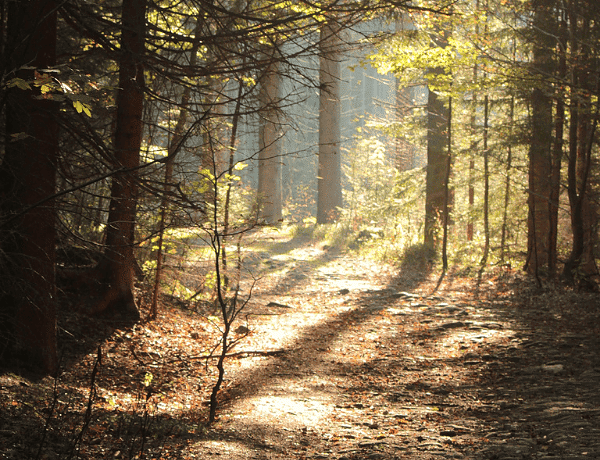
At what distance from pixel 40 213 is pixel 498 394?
5.08m

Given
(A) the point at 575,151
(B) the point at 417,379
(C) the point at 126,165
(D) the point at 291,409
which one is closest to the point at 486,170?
(A) the point at 575,151

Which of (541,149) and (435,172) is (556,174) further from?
(435,172)

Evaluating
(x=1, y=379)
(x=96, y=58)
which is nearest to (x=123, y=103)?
(x=96, y=58)

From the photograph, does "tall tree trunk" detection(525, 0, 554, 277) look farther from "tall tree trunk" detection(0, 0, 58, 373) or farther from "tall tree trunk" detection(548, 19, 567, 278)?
"tall tree trunk" detection(0, 0, 58, 373)

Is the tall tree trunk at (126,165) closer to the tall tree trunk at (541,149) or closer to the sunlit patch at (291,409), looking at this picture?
the sunlit patch at (291,409)

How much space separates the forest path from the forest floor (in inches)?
1.0

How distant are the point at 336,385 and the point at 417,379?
1.05 m

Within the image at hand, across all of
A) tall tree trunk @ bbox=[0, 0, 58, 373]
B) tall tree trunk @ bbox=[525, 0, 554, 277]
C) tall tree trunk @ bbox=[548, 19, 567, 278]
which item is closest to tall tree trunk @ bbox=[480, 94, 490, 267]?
tall tree trunk @ bbox=[525, 0, 554, 277]

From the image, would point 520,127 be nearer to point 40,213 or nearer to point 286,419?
point 286,419

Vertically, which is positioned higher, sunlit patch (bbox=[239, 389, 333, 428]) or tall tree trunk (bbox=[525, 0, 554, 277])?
tall tree trunk (bbox=[525, 0, 554, 277])

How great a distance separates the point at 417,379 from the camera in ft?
20.6

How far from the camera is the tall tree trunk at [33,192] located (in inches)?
174

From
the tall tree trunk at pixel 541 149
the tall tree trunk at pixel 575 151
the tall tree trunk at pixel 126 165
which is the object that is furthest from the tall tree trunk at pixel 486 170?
the tall tree trunk at pixel 126 165

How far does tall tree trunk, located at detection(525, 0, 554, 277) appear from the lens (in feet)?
33.6
